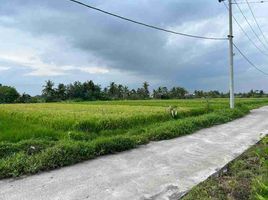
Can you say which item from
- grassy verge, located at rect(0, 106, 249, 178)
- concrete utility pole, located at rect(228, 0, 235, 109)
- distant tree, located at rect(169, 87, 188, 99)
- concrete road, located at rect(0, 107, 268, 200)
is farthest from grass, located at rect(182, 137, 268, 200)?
distant tree, located at rect(169, 87, 188, 99)

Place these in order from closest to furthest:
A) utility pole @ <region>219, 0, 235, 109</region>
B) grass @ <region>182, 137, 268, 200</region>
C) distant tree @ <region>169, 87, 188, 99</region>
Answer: grass @ <region>182, 137, 268, 200</region>
utility pole @ <region>219, 0, 235, 109</region>
distant tree @ <region>169, 87, 188, 99</region>

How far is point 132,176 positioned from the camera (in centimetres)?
561

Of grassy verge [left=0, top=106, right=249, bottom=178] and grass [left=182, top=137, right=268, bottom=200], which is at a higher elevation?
grassy verge [left=0, top=106, right=249, bottom=178]

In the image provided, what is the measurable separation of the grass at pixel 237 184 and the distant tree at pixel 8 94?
53420 mm

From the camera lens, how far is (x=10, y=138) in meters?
8.14

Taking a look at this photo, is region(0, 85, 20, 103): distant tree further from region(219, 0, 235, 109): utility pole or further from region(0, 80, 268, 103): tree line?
region(219, 0, 235, 109): utility pole

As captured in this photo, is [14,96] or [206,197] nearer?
[206,197]

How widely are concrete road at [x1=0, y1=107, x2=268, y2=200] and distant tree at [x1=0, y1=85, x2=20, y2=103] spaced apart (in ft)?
169

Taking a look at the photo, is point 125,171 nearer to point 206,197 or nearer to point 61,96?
point 206,197

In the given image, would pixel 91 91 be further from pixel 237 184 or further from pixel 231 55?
pixel 237 184

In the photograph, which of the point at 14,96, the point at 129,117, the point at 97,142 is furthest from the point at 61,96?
the point at 97,142

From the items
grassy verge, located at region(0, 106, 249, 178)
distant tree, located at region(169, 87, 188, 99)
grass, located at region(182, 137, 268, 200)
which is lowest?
grass, located at region(182, 137, 268, 200)

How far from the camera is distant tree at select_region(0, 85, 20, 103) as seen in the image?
55.4 metres

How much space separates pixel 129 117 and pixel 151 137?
2899 mm
